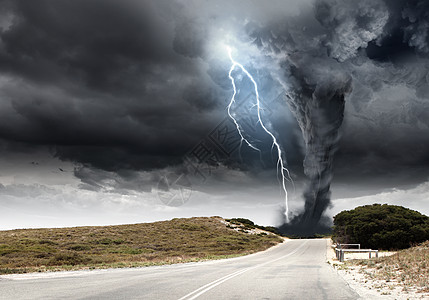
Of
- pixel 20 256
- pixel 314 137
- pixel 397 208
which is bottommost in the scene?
pixel 20 256

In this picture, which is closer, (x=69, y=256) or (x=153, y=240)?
(x=69, y=256)

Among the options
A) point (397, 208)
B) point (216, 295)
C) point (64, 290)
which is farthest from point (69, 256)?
point (397, 208)

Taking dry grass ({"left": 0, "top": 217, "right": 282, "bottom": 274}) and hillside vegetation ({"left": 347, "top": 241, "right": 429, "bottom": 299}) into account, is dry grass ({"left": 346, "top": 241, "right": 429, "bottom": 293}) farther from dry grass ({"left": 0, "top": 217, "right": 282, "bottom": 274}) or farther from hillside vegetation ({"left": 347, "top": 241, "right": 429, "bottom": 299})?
dry grass ({"left": 0, "top": 217, "right": 282, "bottom": 274})

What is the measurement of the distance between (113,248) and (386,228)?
36178 mm

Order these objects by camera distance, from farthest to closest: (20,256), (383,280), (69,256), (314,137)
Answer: (314,137) → (20,256) → (69,256) → (383,280)

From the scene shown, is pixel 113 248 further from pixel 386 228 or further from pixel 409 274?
pixel 409 274

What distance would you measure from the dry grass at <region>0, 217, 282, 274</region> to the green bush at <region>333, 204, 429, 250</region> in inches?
584

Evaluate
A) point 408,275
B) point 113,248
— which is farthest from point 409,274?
point 113,248

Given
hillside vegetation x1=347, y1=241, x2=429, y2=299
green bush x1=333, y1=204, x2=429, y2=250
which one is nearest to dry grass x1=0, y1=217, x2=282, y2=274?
green bush x1=333, y1=204, x2=429, y2=250

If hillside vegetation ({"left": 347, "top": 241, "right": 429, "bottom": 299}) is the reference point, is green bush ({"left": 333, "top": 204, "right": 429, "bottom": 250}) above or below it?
above

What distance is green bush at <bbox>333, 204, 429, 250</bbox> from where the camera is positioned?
4428 centimetres

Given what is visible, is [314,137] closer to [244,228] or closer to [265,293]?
[244,228]

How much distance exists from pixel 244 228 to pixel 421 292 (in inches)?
3243

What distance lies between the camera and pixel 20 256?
112 ft
